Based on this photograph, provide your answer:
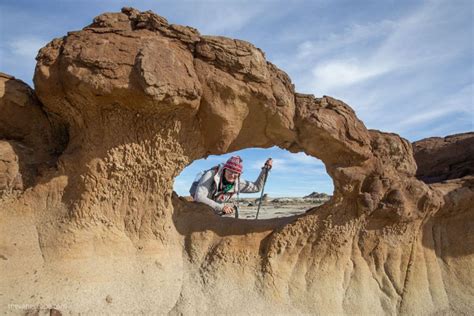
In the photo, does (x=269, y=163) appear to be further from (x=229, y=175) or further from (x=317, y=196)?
(x=317, y=196)

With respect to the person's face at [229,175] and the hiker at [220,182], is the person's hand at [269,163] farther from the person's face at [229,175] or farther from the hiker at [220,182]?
the person's face at [229,175]

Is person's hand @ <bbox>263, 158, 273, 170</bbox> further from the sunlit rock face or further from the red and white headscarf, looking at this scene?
the sunlit rock face

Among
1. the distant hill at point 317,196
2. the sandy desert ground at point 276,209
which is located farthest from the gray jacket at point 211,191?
the distant hill at point 317,196

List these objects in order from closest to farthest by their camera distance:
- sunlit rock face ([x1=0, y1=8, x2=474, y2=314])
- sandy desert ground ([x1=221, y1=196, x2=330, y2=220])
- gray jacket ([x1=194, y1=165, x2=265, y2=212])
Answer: sunlit rock face ([x1=0, y1=8, x2=474, y2=314]), gray jacket ([x1=194, y1=165, x2=265, y2=212]), sandy desert ground ([x1=221, y1=196, x2=330, y2=220])

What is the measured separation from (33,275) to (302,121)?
2.25m

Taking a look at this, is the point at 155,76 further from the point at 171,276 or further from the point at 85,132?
the point at 171,276

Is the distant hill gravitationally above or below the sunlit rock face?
above

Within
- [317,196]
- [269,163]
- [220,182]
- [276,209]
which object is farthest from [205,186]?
[317,196]

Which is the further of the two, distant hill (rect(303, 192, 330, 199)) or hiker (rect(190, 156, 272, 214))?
distant hill (rect(303, 192, 330, 199))

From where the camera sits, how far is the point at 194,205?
3725 mm

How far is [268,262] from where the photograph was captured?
3.30 m

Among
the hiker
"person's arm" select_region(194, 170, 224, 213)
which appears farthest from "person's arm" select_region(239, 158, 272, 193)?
"person's arm" select_region(194, 170, 224, 213)

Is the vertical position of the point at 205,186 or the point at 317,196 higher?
the point at 317,196

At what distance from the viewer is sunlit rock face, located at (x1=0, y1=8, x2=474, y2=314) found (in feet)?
9.15
